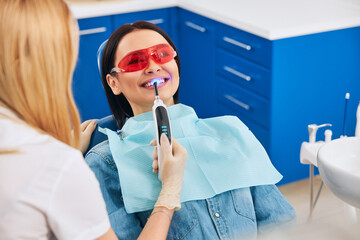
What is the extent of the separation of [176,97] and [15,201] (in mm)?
856

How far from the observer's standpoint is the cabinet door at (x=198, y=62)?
9.85 feet

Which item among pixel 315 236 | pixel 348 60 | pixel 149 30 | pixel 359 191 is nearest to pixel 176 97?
pixel 149 30

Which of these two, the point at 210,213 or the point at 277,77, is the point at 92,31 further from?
the point at 210,213

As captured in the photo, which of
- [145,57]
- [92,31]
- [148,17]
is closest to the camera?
[145,57]

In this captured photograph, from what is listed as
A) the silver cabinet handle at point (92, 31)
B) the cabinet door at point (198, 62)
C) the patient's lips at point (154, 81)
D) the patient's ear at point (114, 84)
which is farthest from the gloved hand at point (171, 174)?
the silver cabinet handle at point (92, 31)

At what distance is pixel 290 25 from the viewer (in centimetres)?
239

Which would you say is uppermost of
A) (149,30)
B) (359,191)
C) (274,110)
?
(149,30)

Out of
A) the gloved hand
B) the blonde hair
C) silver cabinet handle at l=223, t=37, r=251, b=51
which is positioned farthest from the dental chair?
silver cabinet handle at l=223, t=37, r=251, b=51

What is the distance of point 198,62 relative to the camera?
319cm

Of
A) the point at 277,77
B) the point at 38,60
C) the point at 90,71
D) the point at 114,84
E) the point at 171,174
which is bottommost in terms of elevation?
the point at 90,71

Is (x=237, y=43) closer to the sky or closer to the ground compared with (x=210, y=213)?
closer to the sky

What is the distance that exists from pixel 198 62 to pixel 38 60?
233 cm

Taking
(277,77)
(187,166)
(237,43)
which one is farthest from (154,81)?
(237,43)

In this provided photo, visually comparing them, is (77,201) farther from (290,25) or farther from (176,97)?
(290,25)
